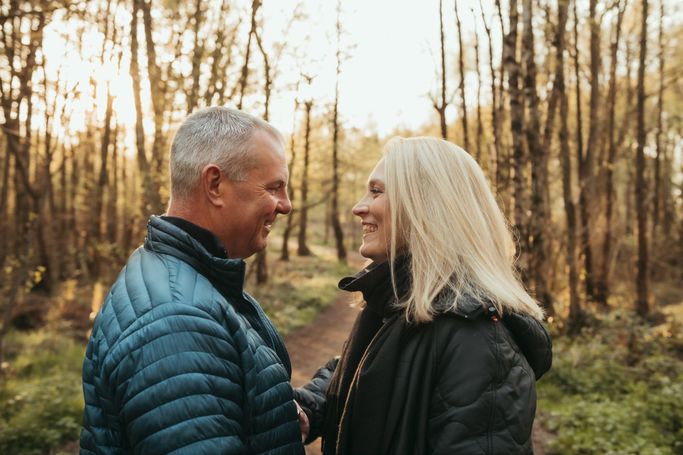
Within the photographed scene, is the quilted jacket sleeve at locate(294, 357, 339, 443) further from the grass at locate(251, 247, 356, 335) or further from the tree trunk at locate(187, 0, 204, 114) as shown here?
the grass at locate(251, 247, 356, 335)

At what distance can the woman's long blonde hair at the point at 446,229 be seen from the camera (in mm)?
2186

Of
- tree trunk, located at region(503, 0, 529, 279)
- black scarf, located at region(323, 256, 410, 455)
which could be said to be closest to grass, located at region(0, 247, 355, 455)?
black scarf, located at region(323, 256, 410, 455)

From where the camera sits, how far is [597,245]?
1664cm

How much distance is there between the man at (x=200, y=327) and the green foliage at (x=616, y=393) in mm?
4877

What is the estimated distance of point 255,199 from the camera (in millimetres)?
2107

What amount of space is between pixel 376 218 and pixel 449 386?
91 centimetres

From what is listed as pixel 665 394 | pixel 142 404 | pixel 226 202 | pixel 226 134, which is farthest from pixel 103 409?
pixel 665 394

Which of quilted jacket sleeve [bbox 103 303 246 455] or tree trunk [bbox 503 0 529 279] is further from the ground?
tree trunk [bbox 503 0 529 279]

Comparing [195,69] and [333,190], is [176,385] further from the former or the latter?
[333,190]

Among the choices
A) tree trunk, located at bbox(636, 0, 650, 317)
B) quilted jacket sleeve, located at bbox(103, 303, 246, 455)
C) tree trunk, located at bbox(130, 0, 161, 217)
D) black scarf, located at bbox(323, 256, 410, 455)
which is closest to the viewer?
quilted jacket sleeve, located at bbox(103, 303, 246, 455)

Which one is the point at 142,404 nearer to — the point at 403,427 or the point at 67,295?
the point at 403,427

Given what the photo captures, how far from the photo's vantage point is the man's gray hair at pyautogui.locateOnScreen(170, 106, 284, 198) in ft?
6.57

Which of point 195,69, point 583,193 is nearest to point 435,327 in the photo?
point 195,69

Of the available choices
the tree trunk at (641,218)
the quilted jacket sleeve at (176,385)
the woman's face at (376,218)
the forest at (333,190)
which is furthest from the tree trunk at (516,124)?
the quilted jacket sleeve at (176,385)
